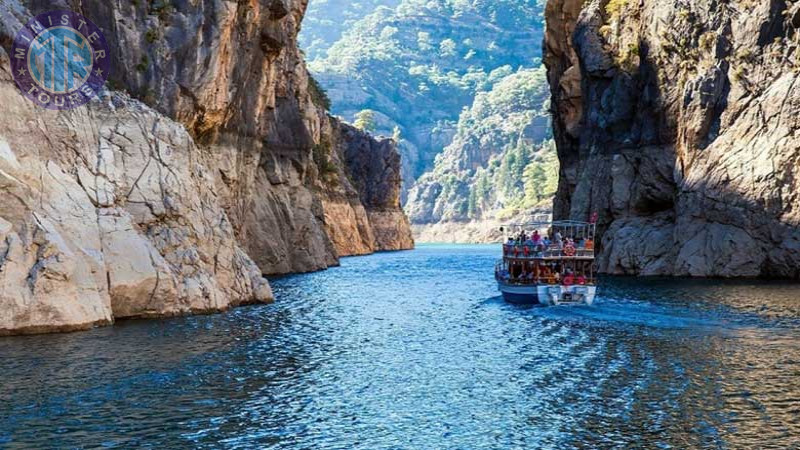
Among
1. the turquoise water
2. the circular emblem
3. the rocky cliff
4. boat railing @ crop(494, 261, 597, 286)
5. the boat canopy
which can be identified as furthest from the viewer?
the boat canopy

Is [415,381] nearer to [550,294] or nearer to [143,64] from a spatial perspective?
[550,294]

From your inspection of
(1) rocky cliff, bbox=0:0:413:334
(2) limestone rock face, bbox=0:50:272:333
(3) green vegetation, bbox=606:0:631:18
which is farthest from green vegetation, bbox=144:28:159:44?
(3) green vegetation, bbox=606:0:631:18

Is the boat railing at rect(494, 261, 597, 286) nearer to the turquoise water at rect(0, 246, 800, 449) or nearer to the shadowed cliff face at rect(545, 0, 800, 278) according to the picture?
the turquoise water at rect(0, 246, 800, 449)

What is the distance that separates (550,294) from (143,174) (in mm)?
25238

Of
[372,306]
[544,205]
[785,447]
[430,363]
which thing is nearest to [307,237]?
[372,306]

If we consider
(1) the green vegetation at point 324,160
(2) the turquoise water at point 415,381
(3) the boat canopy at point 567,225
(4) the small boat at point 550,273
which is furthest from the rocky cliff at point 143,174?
(1) the green vegetation at point 324,160

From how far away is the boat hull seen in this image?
4791 centimetres

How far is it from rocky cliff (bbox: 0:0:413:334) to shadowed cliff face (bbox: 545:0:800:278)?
35.6m

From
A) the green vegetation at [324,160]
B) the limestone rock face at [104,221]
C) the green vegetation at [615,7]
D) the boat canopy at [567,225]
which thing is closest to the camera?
the limestone rock face at [104,221]

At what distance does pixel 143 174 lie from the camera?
39875 millimetres

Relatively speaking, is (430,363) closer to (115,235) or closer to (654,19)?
(115,235)

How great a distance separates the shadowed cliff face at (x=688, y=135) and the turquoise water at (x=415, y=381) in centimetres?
2206

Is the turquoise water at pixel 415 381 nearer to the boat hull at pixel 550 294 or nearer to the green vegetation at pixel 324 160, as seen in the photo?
the boat hull at pixel 550 294

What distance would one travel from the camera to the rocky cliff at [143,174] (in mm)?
32344
